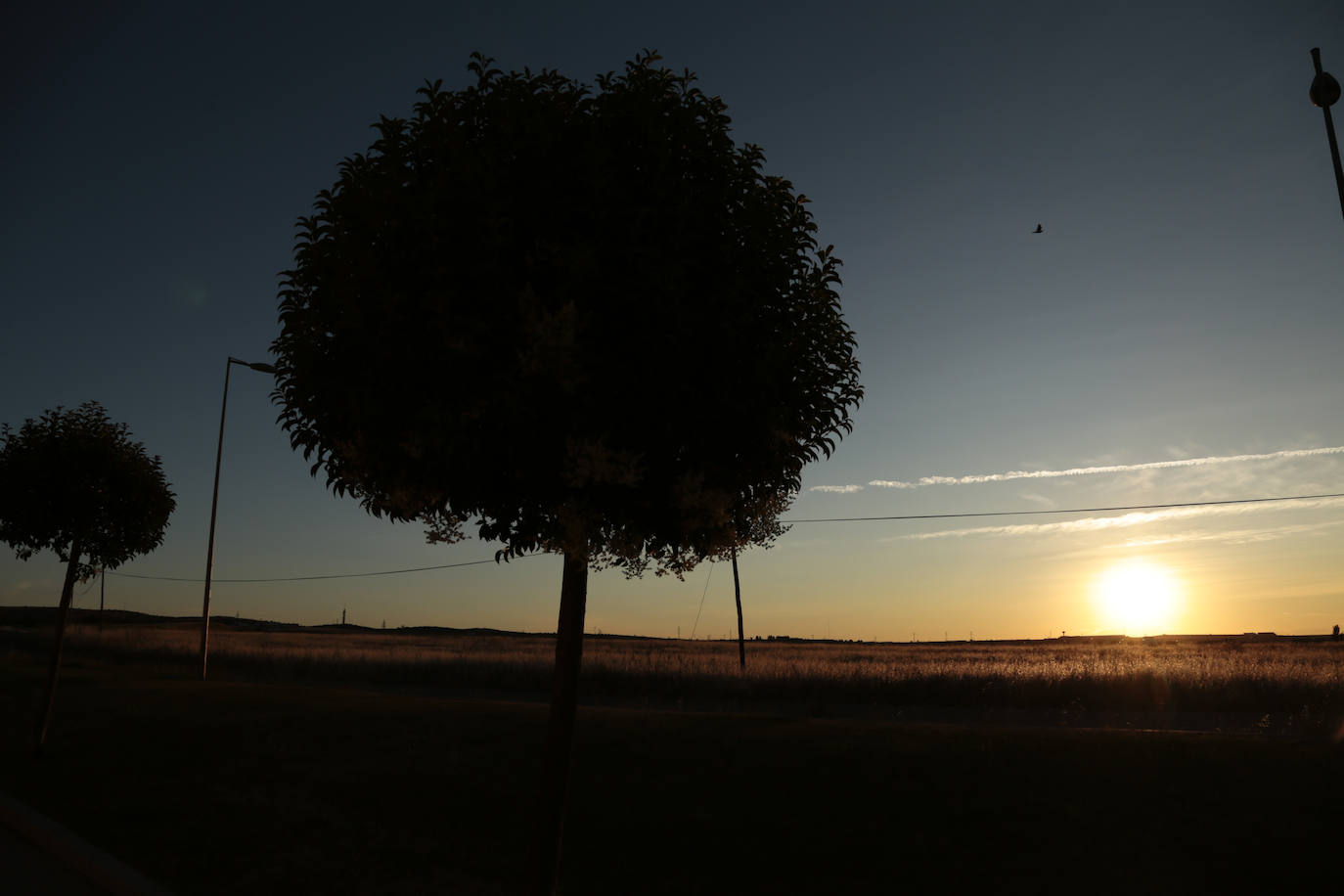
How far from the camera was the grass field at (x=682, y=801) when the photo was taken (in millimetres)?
9703

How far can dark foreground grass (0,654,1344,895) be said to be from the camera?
9.66m

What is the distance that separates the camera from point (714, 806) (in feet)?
39.6

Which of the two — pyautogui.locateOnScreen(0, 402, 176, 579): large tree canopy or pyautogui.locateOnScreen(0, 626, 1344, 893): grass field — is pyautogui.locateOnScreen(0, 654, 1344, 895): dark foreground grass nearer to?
pyautogui.locateOnScreen(0, 626, 1344, 893): grass field

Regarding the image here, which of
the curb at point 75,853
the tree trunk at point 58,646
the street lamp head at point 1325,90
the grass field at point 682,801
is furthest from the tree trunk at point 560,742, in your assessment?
the street lamp head at point 1325,90

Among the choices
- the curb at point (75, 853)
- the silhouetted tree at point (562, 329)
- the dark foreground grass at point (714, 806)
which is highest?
the silhouetted tree at point (562, 329)

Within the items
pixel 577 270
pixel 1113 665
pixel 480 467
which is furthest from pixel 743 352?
pixel 1113 665

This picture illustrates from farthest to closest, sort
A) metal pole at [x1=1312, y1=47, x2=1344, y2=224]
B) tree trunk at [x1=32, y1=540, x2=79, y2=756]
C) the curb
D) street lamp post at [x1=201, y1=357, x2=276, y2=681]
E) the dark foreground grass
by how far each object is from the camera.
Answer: street lamp post at [x1=201, y1=357, x2=276, y2=681], tree trunk at [x1=32, y1=540, x2=79, y2=756], metal pole at [x1=1312, y1=47, x2=1344, y2=224], the dark foreground grass, the curb

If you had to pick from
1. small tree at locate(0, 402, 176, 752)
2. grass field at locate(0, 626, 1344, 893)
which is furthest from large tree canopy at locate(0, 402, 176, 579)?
grass field at locate(0, 626, 1344, 893)

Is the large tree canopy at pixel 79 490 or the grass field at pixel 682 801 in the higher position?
the large tree canopy at pixel 79 490

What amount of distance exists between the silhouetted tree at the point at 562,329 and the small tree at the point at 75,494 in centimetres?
1215

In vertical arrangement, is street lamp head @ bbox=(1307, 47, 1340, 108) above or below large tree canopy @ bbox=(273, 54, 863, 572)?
above

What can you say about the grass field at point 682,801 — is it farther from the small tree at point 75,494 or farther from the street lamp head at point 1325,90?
the street lamp head at point 1325,90

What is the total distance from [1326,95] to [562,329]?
44.8 feet

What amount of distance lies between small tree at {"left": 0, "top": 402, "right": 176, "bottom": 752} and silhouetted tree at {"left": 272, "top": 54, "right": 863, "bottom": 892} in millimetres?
12151
